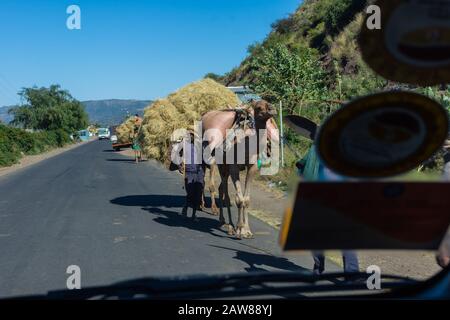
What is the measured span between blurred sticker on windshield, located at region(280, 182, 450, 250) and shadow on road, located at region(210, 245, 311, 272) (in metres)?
4.06

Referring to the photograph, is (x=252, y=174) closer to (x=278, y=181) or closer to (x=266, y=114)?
(x=278, y=181)

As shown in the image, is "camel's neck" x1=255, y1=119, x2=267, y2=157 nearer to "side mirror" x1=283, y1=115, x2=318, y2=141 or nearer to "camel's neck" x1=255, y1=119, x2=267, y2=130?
"camel's neck" x1=255, y1=119, x2=267, y2=130

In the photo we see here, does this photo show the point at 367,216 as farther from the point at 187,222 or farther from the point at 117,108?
the point at 117,108

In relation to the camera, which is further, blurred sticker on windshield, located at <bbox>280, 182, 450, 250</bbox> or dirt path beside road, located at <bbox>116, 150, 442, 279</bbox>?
dirt path beside road, located at <bbox>116, 150, 442, 279</bbox>

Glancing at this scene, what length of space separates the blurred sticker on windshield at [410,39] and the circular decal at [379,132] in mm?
126

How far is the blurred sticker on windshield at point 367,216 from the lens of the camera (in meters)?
2.39

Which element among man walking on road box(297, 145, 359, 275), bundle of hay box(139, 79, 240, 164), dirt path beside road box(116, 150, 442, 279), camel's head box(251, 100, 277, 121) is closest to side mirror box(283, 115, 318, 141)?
man walking on road box(297, 145, 359, 275)

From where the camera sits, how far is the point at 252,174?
9000 mm

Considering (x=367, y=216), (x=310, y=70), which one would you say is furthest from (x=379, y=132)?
(x=310, y=70)

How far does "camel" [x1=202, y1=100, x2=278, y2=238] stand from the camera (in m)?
8.52

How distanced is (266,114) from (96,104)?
173087mm

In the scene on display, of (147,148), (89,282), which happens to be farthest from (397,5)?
(147,148)

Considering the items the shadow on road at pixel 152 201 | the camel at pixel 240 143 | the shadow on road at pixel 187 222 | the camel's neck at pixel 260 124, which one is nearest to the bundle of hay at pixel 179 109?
the shadow on road at pixel 152 201
